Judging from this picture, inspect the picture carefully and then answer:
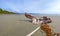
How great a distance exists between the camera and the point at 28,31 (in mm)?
2330

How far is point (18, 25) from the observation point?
2.51 metres

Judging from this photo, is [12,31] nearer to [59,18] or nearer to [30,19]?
[30,19]

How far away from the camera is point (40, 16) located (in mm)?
2271

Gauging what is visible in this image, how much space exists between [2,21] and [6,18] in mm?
84

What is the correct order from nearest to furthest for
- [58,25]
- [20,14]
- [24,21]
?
[20,14] → [24,21] → [58,25]

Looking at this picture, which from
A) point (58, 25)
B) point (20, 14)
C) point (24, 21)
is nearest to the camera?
point (20, 14)

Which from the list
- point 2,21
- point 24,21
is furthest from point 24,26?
point 2,21

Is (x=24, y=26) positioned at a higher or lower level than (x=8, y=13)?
lower

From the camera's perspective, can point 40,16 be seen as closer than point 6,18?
Yes

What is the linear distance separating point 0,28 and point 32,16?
22.5 inches

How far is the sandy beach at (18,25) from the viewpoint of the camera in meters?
2.33

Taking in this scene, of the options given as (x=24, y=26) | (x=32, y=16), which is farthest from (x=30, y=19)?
(x=24, y=26)

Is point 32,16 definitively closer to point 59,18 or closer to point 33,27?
point 33,27

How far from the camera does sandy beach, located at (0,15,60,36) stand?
2.33 m
